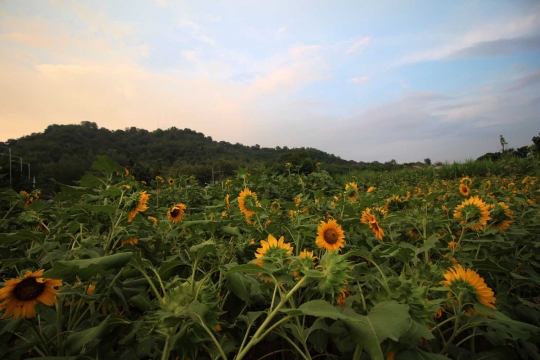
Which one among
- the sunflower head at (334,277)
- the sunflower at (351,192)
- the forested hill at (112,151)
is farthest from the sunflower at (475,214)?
the forested hill at (112,151)

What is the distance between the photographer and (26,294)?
0.84 m

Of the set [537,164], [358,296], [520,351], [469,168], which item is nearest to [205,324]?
[358,296]

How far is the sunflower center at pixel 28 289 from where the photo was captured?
845 mm

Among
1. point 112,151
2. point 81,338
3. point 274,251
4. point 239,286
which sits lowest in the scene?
point 81,338

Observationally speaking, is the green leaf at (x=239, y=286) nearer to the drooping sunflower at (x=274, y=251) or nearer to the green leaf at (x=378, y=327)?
the drooping sunflower at (x=274, y=251)

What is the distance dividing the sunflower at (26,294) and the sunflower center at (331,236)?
1115 mm

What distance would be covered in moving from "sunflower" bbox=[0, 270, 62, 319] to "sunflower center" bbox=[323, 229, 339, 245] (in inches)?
43.9

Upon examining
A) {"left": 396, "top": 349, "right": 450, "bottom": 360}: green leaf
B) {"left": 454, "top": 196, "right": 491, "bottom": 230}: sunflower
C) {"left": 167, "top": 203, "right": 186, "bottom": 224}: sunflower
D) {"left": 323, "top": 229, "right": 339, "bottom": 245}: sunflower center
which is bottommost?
{"left": 396, "top": 349, "right": 450, "bottom": 360}: green leaf

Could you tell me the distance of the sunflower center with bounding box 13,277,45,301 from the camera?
845mm

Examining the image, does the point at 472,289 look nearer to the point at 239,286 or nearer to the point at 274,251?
the point at 274,251

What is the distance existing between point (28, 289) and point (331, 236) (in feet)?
4.00

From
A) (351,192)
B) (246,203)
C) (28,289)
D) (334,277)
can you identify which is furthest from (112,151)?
(334,277)

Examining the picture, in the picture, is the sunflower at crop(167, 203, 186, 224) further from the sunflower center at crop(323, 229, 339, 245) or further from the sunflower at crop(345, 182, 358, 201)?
the sunflower at crop(345, 182, 358, 201)

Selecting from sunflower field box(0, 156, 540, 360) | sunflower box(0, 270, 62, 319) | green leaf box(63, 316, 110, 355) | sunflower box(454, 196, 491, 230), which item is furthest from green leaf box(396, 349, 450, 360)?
sunflower box(454, 196, 491, 230)
